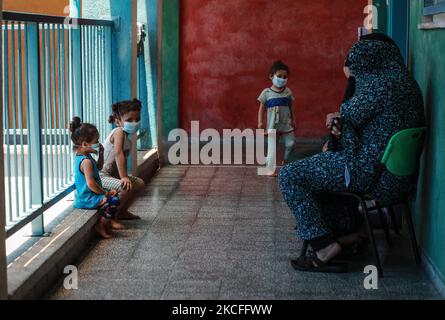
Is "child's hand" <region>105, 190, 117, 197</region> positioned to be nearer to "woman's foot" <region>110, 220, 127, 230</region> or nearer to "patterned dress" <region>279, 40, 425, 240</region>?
"woman's foot" <region>110, 220, 127, 230</region>

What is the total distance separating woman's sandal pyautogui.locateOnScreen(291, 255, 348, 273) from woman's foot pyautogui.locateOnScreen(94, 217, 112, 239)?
1.64 meters

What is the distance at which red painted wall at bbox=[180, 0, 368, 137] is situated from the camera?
12133mm

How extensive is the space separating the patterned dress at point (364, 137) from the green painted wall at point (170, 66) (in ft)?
20.6

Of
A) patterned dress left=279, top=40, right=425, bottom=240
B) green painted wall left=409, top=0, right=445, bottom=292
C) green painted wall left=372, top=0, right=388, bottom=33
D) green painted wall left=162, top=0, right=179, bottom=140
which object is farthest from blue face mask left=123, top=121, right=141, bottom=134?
green painted wall left=162, top=0, right=179, bottom=140

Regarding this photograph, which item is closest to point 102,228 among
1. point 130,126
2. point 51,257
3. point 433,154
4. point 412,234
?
point 130,126

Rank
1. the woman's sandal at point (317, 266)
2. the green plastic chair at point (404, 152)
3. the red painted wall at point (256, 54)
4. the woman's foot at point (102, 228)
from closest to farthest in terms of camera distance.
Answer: the green plastic chair at point (404, 152) < the woman's sandal at point (317, 266) < the woman's foot at point (102, 228) < the red painted wall at point (256, 54)

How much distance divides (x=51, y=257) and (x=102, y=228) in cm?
133

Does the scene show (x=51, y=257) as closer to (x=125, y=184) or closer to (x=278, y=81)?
(x=125, y=184)

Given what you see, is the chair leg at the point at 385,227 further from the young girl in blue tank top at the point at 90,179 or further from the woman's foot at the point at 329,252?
the young girl in blue tank top at the point at 90,179

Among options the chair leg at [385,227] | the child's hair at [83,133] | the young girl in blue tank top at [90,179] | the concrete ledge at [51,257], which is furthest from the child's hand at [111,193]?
the chair leg at [385,227]

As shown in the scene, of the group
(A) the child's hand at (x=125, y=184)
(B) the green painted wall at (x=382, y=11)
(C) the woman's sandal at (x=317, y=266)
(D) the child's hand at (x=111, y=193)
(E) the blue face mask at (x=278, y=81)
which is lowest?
(C) the woman's sandal at (x=317, y=266)

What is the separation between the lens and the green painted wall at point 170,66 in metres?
12.2

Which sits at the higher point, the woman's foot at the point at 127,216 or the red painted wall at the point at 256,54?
the red painted wall at the point at 256,54
